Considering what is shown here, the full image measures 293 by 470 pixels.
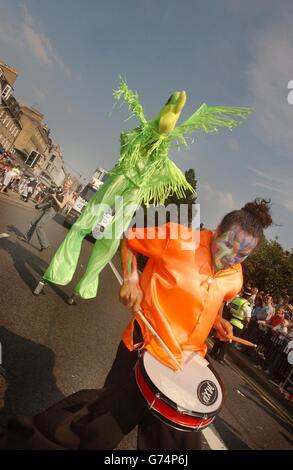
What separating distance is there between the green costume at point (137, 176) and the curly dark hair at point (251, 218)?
Result: 0.88m

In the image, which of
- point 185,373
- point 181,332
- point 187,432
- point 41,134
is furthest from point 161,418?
point 41,134

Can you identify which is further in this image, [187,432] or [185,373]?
[185,373]

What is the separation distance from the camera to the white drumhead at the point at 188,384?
205 centimetres

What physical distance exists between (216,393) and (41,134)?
9191 centimetres

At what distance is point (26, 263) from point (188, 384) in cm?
604

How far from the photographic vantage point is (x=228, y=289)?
8.47 feet

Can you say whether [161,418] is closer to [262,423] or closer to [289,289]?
[262,423]

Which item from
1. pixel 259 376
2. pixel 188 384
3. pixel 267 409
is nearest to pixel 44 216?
pixel 259 376

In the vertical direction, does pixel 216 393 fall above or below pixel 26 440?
above

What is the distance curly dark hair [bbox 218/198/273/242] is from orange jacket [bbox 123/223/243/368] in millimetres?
223

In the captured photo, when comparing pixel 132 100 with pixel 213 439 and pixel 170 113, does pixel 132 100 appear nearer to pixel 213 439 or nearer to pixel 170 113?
pixel 170 113

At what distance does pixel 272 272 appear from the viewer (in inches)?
902

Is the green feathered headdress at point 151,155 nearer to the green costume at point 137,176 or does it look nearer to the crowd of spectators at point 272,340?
the green costume at point 137,176

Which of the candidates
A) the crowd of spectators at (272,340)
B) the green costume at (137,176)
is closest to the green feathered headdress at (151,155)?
the green costume at (137,176)
